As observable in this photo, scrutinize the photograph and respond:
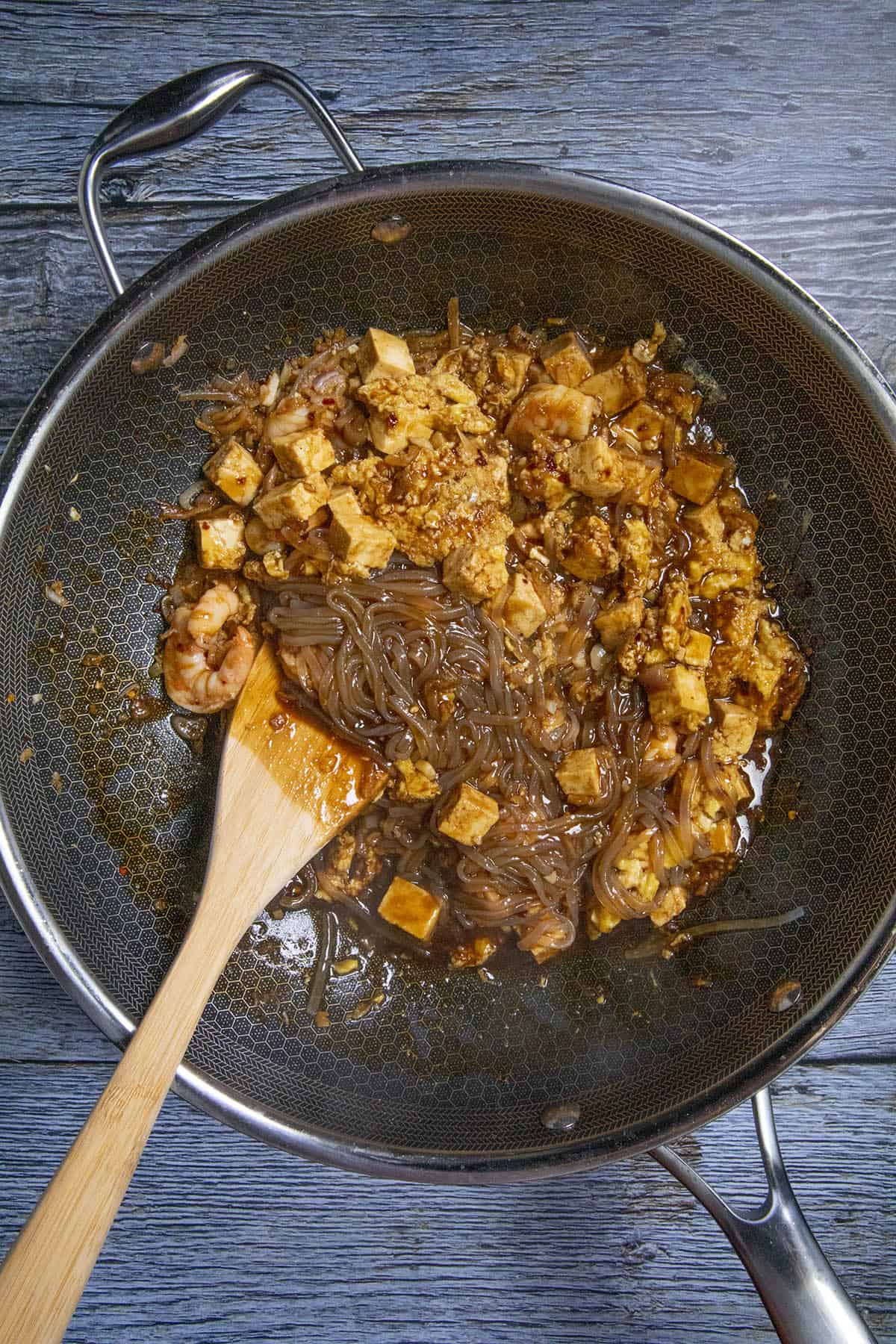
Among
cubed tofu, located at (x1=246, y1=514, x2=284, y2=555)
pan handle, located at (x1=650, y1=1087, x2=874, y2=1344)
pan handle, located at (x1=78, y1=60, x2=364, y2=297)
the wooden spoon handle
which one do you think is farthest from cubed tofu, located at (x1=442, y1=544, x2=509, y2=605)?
pan handle, located at (x1=650, y1=1087, x2=874, y2=1344)

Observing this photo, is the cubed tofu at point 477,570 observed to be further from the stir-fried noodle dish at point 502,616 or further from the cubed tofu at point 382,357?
the cubed tofu at point 382,357

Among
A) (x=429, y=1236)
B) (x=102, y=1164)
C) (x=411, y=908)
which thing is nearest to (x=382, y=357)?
(x=411, y=908)

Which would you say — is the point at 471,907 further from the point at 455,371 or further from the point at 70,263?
the point at 70,263

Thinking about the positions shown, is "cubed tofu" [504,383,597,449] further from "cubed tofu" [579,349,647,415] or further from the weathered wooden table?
the weathered wooden table

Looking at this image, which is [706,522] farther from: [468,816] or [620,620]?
[468,816]

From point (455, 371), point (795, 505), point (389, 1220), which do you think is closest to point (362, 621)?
point (455, 371)

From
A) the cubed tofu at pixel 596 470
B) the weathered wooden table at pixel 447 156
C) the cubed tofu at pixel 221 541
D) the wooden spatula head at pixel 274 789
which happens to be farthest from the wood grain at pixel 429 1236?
the cubed tofu at pixel 596 470
